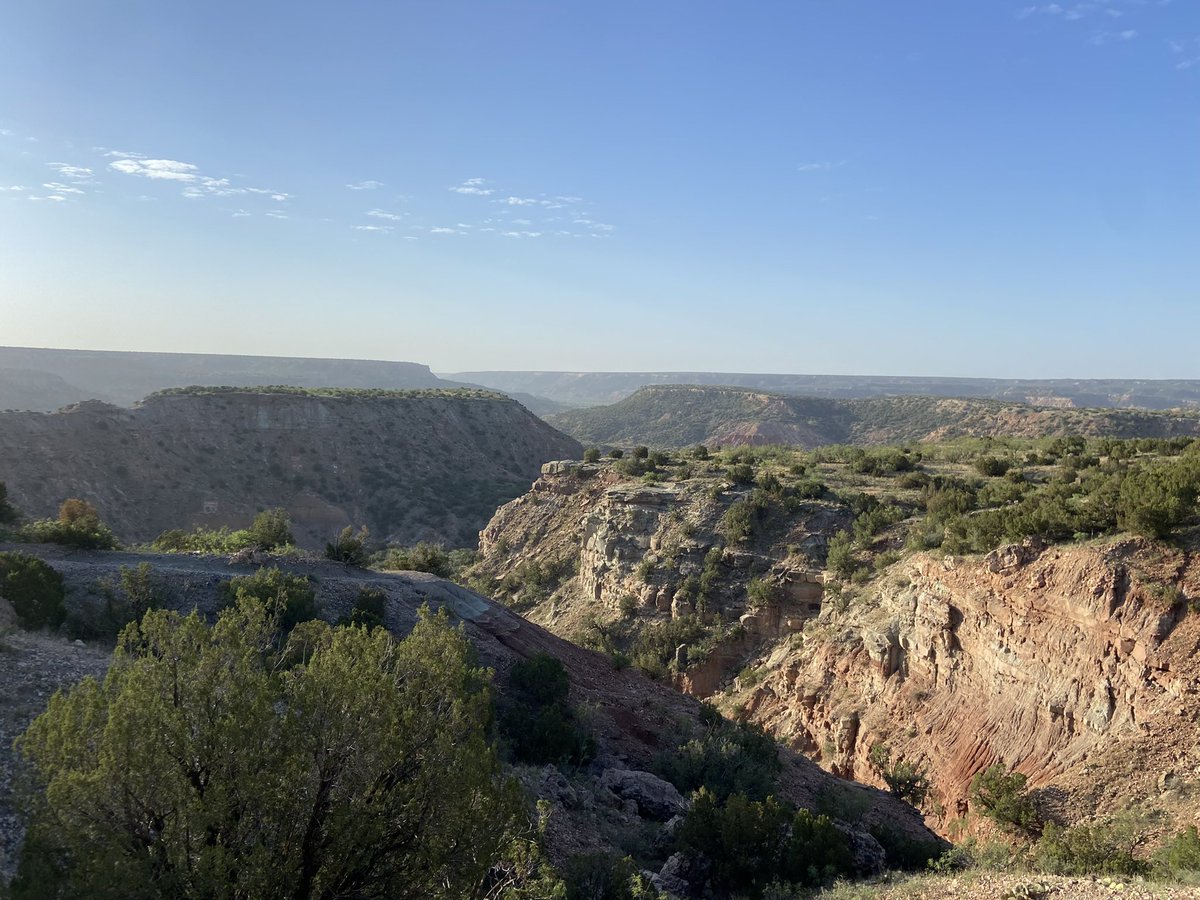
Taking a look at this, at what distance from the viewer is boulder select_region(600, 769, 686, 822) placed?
1184cm

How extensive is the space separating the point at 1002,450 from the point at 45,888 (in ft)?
104

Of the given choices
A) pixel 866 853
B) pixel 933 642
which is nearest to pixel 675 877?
pixel 866 853

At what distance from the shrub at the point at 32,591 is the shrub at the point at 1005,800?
675 inches

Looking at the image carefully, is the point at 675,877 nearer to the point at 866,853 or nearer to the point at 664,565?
the point at 866,853

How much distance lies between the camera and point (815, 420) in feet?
310

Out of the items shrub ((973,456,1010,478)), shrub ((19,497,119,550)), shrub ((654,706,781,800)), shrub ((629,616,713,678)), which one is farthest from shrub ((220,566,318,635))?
shrub ((973,456,1010,478))

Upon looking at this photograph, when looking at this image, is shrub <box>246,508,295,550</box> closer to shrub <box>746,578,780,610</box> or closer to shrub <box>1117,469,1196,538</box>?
shrub <box>746,578,780,610</box>

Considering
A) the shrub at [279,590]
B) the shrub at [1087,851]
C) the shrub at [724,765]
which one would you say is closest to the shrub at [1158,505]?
the shrub at [1087,851]

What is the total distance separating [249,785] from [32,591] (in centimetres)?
1187

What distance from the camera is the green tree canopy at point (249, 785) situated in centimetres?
513

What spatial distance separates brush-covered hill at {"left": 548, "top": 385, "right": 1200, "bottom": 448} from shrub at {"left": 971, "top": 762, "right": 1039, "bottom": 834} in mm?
53182

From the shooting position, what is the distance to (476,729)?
22.3 feet

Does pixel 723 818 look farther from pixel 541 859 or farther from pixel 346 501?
pixel 346 501

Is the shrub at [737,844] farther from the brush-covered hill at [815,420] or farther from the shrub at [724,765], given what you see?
the brush-covered hill at [815,420]
